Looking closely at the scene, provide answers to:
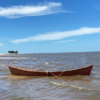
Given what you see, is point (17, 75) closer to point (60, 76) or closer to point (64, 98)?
point (60, 76)

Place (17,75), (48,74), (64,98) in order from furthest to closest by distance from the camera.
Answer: (17,75) < (48,74) < (64,98)

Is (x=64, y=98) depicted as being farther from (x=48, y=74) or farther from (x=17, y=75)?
(x=17, y=75)

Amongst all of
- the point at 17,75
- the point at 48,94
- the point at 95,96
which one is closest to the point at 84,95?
the point at 95,96

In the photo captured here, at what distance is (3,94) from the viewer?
218 inches

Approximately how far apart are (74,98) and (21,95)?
6.97 ft

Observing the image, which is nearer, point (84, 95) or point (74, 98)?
point (74, 98)

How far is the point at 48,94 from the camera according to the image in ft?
18.1

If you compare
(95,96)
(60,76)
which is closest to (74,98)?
(95,96)

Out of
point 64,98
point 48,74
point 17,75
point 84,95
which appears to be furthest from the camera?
point 17,75

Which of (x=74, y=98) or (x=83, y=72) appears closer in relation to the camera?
(x=74, y=98)

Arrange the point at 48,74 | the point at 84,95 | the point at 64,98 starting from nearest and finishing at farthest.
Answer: the point at 64,98 < the point at 84,95 < the point at 48,74

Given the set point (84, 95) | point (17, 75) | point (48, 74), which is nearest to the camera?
point (84, 95)

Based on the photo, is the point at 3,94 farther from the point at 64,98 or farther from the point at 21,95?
the point at 64,98

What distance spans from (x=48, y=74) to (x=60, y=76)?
0.89 meters
